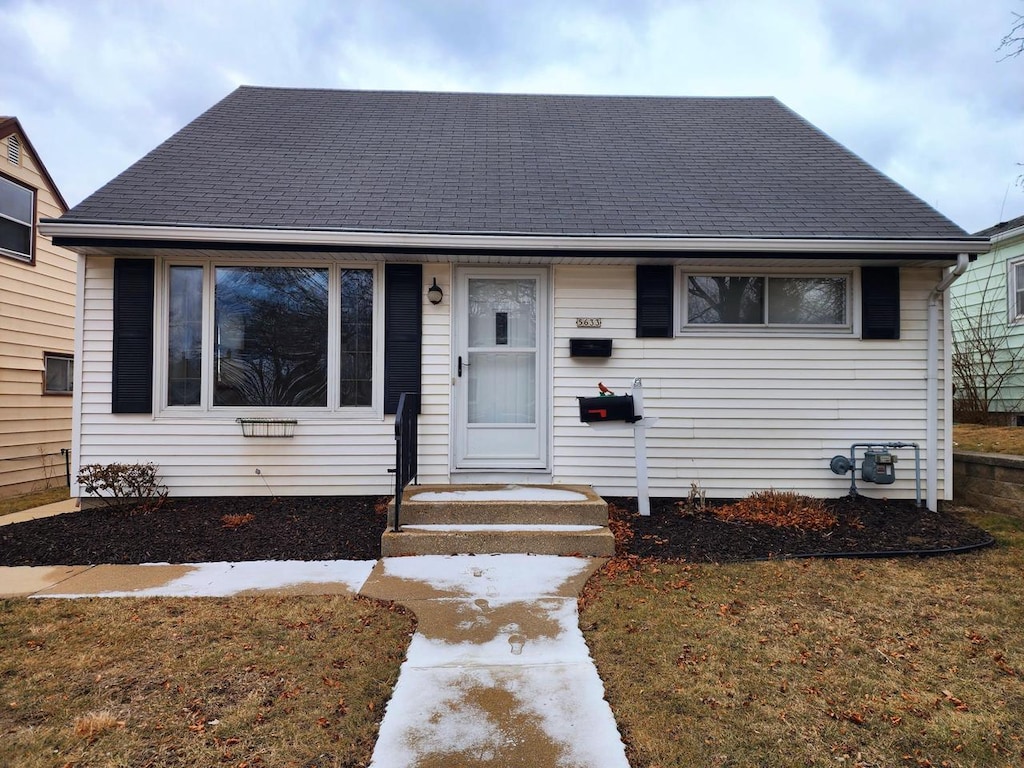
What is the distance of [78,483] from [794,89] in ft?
151

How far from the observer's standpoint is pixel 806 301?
19.3 ft

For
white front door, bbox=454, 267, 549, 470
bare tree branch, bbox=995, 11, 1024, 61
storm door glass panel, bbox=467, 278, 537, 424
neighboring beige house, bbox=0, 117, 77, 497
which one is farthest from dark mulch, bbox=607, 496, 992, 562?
neighboring beige house, bbox=0, 117, 77, 497

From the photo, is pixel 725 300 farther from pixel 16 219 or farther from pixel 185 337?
pixel 16 219

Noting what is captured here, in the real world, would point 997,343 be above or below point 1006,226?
below

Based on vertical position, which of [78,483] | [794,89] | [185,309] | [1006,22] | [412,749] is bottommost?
[412,749]

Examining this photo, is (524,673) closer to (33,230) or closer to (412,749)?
(412,749)

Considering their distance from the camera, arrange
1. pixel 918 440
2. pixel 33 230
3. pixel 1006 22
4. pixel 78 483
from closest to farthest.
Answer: pixel 78 483 < pixel 918 440 < pixel 1006 22 < pixel 33 230

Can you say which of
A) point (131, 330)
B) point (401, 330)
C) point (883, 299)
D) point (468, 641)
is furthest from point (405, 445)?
point (883, 299)

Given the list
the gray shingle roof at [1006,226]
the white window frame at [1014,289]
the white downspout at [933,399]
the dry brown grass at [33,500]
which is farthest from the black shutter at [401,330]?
the white window frame at [1014,289]

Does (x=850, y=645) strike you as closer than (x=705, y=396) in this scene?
Yes

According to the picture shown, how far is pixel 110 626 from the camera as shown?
305 centimetres

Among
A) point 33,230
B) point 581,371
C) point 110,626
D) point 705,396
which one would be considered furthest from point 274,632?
point 33,230

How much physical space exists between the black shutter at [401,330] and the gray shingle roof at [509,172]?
0.55m

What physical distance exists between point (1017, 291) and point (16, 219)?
1625 centimetres
